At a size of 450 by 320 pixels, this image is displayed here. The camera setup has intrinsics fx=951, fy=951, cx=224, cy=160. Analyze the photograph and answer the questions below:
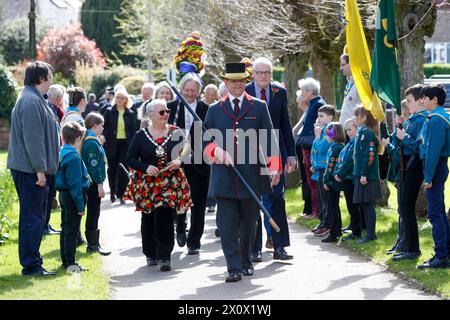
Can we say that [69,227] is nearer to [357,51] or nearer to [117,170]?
[357,51]

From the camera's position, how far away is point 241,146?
970 cm

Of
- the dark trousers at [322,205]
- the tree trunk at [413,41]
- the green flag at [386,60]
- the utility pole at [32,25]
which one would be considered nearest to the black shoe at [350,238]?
the dark trousers at [322,205]

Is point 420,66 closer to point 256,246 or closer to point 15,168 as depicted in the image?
point 256,246

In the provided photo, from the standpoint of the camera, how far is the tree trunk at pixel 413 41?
43.9 feet

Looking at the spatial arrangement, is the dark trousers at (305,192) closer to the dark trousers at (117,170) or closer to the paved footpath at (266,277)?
the paved footpath at (266,277)

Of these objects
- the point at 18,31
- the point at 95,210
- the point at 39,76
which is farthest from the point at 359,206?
the point at 18,31

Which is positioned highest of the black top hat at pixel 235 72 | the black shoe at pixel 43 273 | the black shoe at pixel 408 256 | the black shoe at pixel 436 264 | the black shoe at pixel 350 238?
the black top hat at pixel 235 72

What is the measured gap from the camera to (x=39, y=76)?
973 centimetres

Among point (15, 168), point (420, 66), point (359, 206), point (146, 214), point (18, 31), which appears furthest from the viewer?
point (18, 31)

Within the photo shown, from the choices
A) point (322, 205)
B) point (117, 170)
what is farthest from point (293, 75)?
point (322, 205)

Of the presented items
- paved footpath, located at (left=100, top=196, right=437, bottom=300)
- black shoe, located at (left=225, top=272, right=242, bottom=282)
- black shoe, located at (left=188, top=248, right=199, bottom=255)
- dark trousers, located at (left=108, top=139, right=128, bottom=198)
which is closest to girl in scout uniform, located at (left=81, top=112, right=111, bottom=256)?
paved footpath, located at (left=100, top=196, right=437, bottom=300)

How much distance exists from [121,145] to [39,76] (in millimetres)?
8403

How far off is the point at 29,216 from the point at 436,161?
414cm

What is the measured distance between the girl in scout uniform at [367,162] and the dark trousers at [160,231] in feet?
8.08
